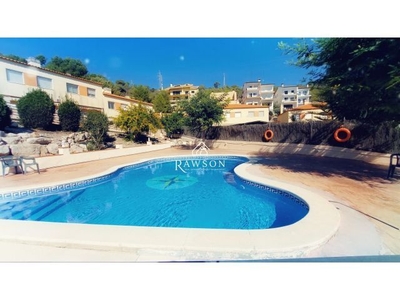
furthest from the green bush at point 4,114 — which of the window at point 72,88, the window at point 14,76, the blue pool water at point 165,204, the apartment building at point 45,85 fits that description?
the blue pool water at point 165,204

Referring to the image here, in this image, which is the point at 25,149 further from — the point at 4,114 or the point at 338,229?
the point at 338,229

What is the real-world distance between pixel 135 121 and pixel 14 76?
7887mm

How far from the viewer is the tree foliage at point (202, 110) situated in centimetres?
1658

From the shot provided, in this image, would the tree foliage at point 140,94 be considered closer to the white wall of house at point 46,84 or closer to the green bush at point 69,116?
the white wall of house at point 46,84

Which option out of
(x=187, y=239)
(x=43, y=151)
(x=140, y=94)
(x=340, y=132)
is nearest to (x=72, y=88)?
(x=43, y=151)

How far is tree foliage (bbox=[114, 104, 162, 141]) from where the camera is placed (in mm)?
15850

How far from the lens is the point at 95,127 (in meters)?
12.4

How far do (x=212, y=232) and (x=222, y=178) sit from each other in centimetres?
543

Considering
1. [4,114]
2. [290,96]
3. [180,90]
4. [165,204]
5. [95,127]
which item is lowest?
[165,204]

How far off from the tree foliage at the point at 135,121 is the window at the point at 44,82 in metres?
4.93

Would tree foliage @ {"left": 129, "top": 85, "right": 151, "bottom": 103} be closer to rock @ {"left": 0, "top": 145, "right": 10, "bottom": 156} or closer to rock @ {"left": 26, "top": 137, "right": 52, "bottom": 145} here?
rock @ {"left": 26, "top": 137, "right": 52, "bottom": 145}

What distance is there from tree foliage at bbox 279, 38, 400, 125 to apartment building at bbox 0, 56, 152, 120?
14.7 m
